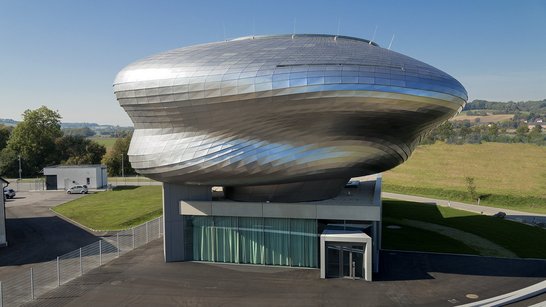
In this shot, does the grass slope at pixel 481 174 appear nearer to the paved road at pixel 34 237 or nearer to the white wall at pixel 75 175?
the paved road at pixel 34 237

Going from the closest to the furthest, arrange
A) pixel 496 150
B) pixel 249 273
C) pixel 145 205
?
pixel 249 273 → pixel 145 205 → pixel 496 150

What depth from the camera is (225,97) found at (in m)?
23.7

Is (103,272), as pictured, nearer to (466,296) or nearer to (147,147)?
(147,147)

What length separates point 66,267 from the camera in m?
27.1

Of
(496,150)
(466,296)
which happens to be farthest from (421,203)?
(496,150)

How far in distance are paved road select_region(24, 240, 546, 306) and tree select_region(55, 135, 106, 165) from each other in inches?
3348

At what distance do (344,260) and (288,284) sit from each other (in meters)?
3.64

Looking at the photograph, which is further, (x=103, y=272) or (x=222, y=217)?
(x=222, y=217)

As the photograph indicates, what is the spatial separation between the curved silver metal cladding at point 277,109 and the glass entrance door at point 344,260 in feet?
15.4

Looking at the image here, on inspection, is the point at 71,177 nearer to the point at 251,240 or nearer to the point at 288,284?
the point at 251,240

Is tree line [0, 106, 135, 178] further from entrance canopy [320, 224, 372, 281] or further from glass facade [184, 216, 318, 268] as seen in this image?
entrance canopy [320, 224, 372, 281]

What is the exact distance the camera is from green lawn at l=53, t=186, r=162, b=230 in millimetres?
41156

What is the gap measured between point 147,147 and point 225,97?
7277 mm

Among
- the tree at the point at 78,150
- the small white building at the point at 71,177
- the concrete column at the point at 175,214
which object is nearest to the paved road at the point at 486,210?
the concrete column at the point at 175,214
